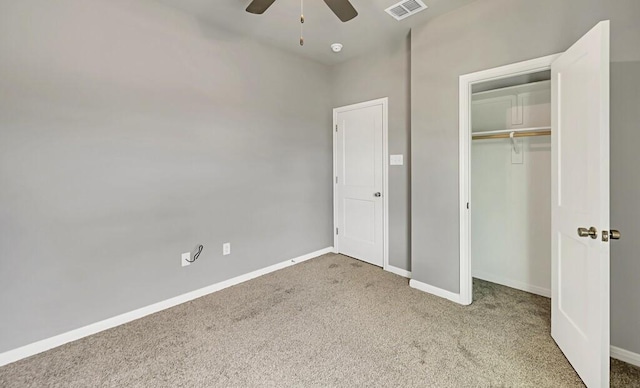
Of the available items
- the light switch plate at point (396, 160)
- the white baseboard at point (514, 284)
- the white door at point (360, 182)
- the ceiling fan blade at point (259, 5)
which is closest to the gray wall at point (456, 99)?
the light switch plate at point (396, 160)

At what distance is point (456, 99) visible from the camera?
2473 mm

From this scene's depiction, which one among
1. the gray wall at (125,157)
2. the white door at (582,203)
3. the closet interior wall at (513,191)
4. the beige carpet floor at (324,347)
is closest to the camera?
the white door at (582,203)

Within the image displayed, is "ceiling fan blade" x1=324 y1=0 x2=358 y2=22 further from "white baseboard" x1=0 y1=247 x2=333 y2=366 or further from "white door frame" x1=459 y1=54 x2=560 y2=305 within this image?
"white baseboard" x1=0 y1=247 x2=333 y2=366

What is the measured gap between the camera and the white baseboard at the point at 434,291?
255cm

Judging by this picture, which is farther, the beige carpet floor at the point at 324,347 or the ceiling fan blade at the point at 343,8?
the ceiling fan blade at the point at 343,8

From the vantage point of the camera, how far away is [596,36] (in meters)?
1.41

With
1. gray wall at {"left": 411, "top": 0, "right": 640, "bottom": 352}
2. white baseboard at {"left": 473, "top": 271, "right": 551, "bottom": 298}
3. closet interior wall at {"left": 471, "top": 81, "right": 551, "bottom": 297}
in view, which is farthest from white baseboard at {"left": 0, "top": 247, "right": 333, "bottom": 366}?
closet interior wall at {"left": 471, "top": 81, "right": 551, "bottom": 297}

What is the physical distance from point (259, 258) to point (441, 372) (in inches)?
84.3

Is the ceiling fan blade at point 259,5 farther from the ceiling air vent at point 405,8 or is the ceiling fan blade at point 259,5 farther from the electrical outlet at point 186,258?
the electrical outlet at point 186,258

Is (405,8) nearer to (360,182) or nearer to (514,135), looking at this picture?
(514,135)

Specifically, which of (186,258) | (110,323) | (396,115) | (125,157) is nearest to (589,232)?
(396,115)

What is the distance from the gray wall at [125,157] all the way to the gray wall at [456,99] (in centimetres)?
161

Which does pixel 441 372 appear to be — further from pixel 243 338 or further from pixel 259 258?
pixel 259 258

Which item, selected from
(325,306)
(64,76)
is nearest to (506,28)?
(325,306)
